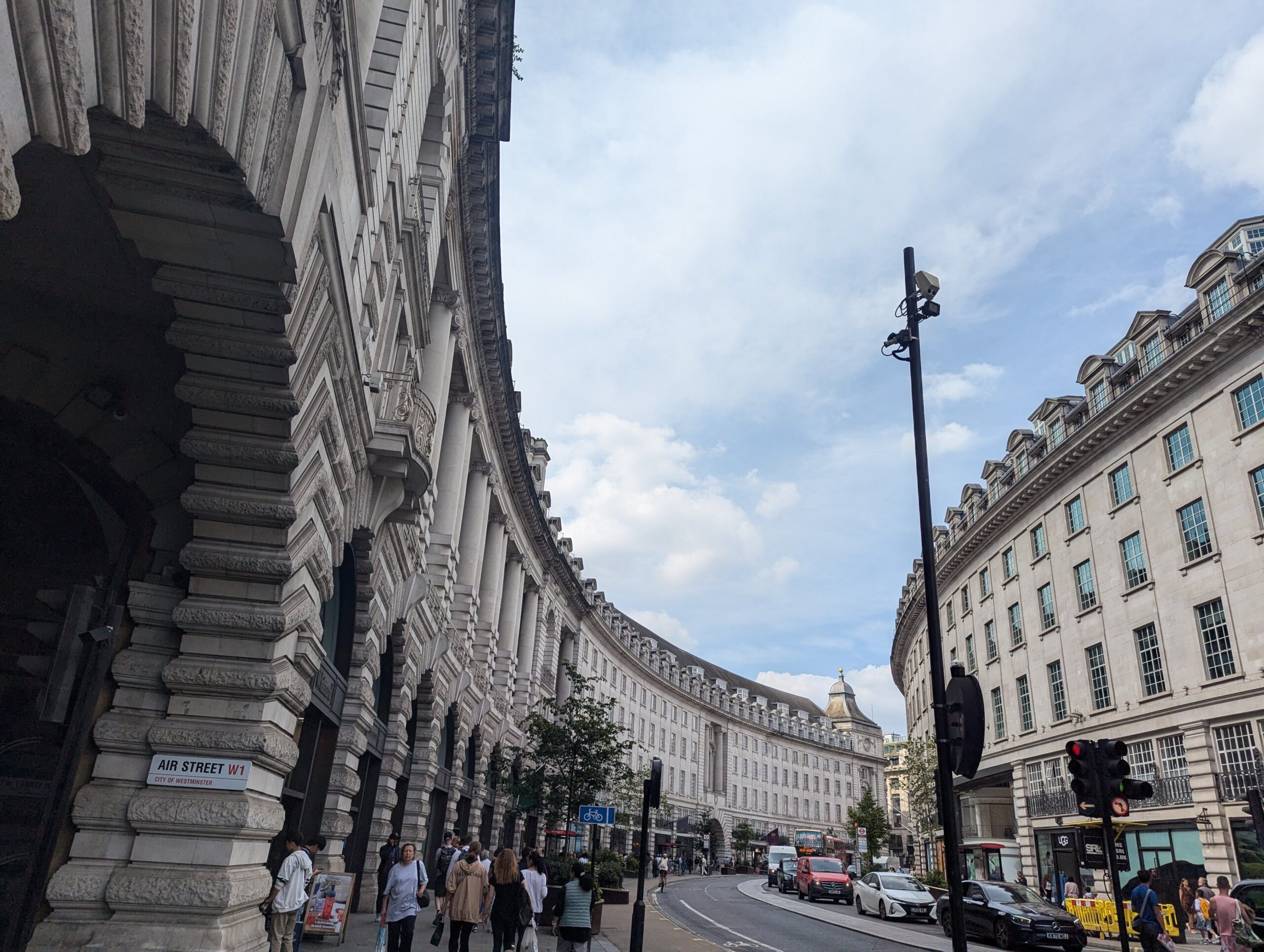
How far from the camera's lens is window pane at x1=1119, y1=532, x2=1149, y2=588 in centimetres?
3103

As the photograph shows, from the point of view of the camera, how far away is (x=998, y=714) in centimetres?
4278

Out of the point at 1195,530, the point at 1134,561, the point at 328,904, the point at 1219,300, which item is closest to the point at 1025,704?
the point at 1134,561

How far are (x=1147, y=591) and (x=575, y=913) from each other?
26326 mm

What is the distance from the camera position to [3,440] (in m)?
9.22

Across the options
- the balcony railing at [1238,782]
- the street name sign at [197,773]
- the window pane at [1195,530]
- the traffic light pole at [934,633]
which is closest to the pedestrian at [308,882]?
the street name sign at [197,773]

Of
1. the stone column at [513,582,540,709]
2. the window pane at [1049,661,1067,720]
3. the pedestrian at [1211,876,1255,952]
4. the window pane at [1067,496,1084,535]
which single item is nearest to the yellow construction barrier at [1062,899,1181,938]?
the window pane at [1049,661,1067,720]

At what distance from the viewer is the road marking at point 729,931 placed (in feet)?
63.8

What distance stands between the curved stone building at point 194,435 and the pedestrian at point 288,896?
993 mm

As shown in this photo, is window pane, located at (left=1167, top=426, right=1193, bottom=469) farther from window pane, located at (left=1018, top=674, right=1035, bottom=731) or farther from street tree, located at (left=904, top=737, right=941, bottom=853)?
Result: street tree, located at (left=904, top=737, right=941, bottom=853)

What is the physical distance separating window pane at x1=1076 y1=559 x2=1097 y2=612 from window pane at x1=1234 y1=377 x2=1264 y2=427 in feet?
30.9

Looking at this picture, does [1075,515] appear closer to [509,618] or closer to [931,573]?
[509,618]

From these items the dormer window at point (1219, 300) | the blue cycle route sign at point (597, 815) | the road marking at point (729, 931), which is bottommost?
the road marking at point (729, 931)

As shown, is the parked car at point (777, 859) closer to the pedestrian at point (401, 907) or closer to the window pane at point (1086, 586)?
the window pane at point (1086, 586)

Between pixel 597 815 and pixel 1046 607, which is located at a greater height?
pixel 1046 607
